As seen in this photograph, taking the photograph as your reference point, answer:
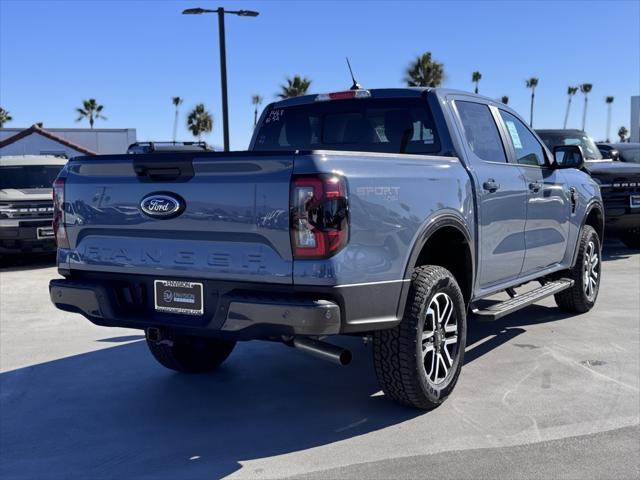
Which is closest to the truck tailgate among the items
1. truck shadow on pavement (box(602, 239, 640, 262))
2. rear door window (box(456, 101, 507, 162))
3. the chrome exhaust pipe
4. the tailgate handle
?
the tailgate handle

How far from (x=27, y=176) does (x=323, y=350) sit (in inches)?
369

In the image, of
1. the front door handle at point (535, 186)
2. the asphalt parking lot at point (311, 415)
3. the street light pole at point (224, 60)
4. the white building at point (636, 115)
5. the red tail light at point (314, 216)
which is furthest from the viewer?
the white building at point (636, 115)

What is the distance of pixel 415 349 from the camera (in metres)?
3.95

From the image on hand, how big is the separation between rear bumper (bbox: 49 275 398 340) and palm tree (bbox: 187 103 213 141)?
67.9 m

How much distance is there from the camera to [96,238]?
404 cm

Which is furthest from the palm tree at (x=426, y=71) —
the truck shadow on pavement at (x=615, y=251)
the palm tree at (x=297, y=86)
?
the truck shadow on pavement at (x=615, y=251)

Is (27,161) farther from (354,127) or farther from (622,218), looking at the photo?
(622,218)

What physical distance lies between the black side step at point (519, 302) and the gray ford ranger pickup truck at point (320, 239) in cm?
3

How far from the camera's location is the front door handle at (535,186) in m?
5.58

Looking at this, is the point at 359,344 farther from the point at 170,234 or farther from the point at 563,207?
the point at 170,234

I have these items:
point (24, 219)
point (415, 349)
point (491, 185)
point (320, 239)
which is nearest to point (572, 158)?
point (491, 185)

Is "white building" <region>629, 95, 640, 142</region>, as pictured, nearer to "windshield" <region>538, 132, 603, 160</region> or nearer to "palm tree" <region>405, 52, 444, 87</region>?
"palm tree" <region>405, 52, 444, 87</region>

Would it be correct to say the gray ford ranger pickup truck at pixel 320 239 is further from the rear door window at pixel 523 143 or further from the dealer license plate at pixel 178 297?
the rear door window at pixel 523 143

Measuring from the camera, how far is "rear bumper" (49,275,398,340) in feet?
11.1
